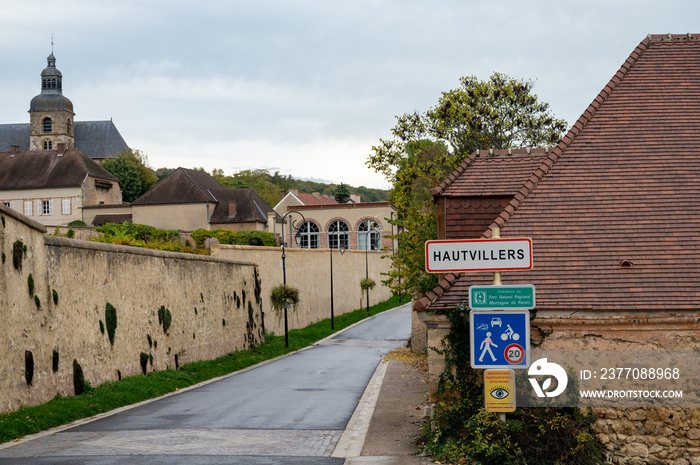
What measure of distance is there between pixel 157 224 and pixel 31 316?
5481 centimetres

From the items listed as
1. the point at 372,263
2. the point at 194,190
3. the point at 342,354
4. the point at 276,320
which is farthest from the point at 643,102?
the point at 194,190

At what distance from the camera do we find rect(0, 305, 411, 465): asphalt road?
11.3 meters

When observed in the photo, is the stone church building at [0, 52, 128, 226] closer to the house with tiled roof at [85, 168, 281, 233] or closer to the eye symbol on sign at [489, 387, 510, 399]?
the house with tiled roof at [85, 168, 281, 233]

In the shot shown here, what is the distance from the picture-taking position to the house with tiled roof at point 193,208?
228 feet

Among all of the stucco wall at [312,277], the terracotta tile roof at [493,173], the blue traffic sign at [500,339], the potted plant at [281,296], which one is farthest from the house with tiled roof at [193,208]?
the blue traffic sign at [500,339]

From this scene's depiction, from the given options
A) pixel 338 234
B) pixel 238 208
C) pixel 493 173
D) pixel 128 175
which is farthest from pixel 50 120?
pixel 493 173

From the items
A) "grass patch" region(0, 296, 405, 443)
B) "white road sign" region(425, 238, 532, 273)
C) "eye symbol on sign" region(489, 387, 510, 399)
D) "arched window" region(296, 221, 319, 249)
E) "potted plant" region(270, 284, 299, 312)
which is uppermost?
"arched window" region(296, 221, 319, 249)

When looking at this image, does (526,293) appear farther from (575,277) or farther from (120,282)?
(120,282)

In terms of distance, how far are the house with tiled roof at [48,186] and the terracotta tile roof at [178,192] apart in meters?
8.74

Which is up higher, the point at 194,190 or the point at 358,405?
the point at 194,190

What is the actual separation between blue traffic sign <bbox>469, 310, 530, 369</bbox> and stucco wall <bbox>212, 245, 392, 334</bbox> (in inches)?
1010

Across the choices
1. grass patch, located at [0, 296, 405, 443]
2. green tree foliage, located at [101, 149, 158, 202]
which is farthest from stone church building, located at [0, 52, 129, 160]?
grass patch, located at [0, 296, 405, 443]

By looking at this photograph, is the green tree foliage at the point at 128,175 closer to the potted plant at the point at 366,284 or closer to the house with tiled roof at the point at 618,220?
the potted plant at the point at 366,284

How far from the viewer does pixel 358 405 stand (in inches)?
686
